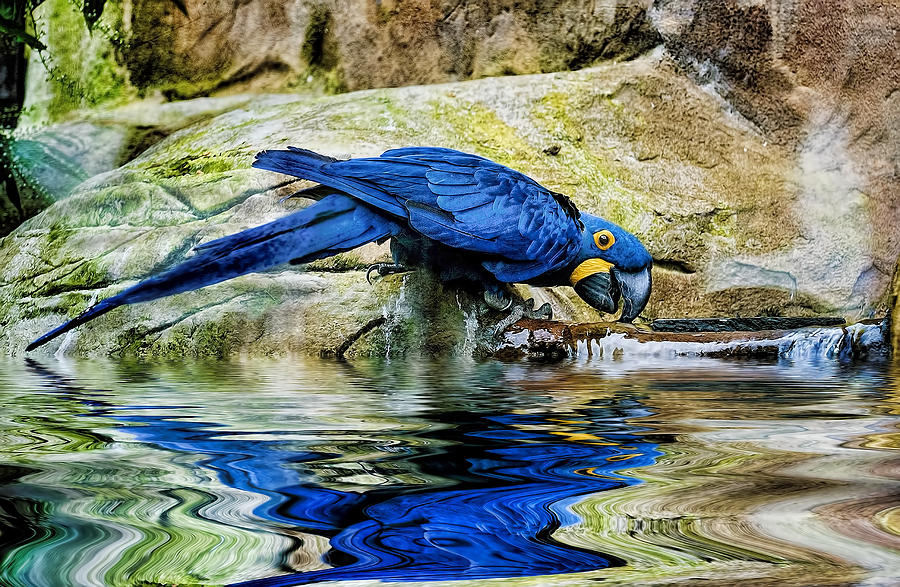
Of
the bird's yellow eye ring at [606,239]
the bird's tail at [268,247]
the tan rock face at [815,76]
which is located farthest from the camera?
the tan rock face at [815,76]

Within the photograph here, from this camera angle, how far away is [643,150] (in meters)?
4.91

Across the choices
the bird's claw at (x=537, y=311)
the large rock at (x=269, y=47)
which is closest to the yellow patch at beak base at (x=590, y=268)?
the bird's claw at (x=537, y=311)

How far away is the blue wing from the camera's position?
325cm

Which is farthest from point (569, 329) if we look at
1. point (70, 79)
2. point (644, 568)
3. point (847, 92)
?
point (70, 79)

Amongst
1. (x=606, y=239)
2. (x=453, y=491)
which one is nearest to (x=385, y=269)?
(x=606, y=239)

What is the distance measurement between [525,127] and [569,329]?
1883 millimetres

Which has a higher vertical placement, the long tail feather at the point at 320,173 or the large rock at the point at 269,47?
the large rock at the point at 269,47

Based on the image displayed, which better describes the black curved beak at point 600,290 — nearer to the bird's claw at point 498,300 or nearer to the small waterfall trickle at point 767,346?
the bird's claw at point 498,300

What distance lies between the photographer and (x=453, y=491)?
2.93ft

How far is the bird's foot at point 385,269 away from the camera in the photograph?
3.69m

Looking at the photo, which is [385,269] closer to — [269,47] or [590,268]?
[590,268]

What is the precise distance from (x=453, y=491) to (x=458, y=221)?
2447mm

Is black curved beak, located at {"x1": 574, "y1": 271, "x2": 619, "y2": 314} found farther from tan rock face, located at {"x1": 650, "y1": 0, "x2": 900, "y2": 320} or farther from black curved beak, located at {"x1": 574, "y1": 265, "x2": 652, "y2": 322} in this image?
tan rock face, located at {"x1": 650, "y1": 0, "x2": 900, "y2": 320}

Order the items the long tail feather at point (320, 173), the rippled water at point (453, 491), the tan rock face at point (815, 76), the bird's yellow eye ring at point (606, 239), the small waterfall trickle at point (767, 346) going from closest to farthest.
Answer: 1. the rippled water at point (453, 491)
2. the small waterfall trickle at point (767, 346)
3. the long tail feather at point (320, 173)
4. the bird's yellow eye ring at point (606, 239)
5. the tan rock face at point (815, 76)
